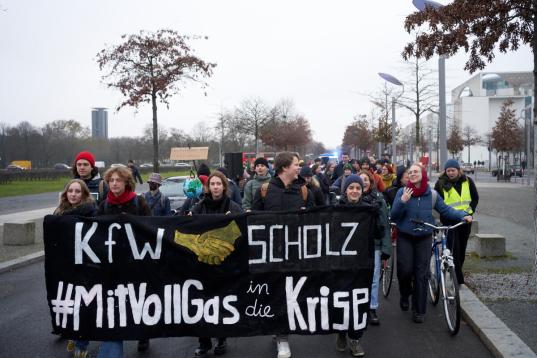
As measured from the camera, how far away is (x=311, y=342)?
5.94 meters

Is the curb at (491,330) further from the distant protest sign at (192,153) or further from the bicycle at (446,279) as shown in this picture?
the distant protest sign at (192,153)

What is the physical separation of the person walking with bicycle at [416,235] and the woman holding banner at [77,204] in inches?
133

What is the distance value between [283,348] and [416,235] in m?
2.13

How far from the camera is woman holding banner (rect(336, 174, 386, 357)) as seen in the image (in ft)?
17.7

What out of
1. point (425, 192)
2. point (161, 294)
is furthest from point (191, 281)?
point (425, 192)

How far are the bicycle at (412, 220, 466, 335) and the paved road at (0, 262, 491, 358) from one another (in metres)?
0.18

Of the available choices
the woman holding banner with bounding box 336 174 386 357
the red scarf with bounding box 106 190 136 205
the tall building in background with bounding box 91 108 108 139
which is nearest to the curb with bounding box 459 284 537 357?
the woman holding banner with bounding box 336 174 386 357

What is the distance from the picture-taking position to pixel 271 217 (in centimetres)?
523

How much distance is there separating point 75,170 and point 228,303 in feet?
9.18

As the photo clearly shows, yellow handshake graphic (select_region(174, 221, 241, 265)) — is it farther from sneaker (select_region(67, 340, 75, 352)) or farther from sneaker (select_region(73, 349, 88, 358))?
sneaker (select_region(67, 340, 75, 352))

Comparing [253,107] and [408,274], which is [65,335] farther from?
[253,107]

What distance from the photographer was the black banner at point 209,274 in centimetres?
497

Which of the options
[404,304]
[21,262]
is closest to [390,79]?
[21,262]

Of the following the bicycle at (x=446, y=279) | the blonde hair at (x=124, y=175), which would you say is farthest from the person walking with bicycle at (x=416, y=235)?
the blonde hair at (x=124, y=175)
